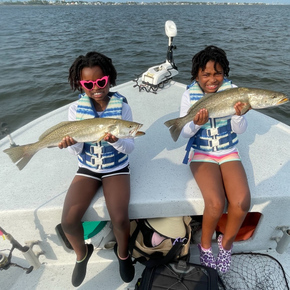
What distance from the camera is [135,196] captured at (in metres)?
2.35

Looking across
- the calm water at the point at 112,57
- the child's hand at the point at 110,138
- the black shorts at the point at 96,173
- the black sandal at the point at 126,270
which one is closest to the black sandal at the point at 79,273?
the black sandal at the point at 126,270

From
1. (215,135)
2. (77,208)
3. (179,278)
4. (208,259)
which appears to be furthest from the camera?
(215,135)

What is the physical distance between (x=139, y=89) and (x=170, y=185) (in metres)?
3.08

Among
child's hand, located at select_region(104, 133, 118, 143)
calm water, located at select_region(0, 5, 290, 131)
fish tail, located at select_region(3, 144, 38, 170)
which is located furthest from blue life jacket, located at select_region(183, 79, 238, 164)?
calm water, located at select_region(0, 5, 290, 131)

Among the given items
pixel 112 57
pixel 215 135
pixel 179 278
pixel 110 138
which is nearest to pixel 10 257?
pixel 110 138

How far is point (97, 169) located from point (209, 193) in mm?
1268

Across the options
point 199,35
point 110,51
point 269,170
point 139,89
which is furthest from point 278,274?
point 199,35

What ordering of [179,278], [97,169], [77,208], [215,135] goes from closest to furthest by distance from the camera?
[179,278], [77,208], [97,169], [215,135]

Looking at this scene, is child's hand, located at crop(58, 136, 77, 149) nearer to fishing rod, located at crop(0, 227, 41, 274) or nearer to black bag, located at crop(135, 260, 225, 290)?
fishing rod, located at crop(0, 227, 41, 274)

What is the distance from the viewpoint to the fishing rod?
2187mm

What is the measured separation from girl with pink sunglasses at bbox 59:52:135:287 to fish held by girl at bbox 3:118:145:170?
73mm

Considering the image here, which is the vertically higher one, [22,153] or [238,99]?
[238,99]

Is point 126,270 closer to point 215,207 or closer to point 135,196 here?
point 135,196

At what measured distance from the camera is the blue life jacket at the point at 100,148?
98.7 inches
